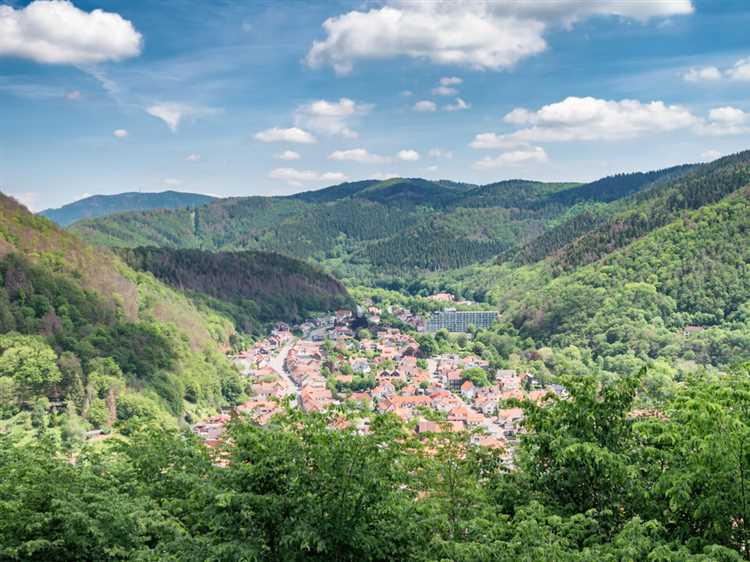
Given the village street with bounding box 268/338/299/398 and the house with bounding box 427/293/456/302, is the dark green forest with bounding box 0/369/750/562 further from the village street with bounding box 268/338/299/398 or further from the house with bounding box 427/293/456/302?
the house with bounding box 427/293/456/302

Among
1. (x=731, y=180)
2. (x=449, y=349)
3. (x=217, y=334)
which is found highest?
(x=731, y=180)

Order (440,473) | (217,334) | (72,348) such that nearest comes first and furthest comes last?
1. (440,473)
2. (72,348)
3. (217,334)

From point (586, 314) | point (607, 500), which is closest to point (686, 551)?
point (607, 500)

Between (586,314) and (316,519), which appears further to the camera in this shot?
(586,314)

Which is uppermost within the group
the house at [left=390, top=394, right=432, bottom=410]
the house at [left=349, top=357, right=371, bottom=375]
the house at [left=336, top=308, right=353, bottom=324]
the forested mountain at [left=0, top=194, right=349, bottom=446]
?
the forested mountain at [left=0, top=194, right=349, bottom=446]

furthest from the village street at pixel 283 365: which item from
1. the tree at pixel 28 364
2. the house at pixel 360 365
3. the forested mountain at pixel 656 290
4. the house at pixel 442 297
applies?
the house at pixel 442 297

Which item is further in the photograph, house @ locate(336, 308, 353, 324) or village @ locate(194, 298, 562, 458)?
house @ locate(336, 308, 353, 324)

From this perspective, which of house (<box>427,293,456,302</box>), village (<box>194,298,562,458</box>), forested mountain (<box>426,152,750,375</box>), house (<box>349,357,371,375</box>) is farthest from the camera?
house (<box>427,293,456,302</box>)

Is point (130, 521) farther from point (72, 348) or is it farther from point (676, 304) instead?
point (676, 304)

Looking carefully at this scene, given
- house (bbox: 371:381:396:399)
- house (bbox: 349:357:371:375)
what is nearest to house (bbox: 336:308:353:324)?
house (bbox: 349:357:371:375)
